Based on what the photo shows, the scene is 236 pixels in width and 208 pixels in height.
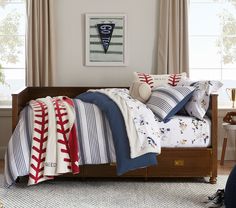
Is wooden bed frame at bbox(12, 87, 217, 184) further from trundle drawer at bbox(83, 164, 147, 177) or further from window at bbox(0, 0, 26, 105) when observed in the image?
window at bbox(0, 0, 26, 105)

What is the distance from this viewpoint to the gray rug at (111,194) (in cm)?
388

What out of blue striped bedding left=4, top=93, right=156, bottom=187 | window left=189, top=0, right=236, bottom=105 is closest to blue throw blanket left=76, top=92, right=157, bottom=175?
blue striped bedding left=4, top=93, right=156, bottom=187

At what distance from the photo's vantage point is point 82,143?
427cm

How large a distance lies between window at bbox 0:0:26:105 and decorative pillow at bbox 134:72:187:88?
49.4 inches

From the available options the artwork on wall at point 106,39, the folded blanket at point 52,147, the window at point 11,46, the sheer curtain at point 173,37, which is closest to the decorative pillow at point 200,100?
the sheer curtain at point 173,37

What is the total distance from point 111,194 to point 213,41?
7.20ft

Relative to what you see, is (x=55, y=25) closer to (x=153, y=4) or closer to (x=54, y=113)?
(x=153, y=4)

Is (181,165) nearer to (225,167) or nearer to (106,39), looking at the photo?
(225,167)

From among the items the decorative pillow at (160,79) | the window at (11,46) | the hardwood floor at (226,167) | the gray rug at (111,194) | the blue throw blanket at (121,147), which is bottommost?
the gray rug at (111,194)

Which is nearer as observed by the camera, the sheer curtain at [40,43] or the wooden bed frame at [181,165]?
the wooden bed frame at [181,165]

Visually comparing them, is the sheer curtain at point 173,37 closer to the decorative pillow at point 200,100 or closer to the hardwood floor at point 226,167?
the decorative pillow at point 200,100

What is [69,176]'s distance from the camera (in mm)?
4453

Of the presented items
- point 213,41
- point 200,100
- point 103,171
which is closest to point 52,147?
point 103,171

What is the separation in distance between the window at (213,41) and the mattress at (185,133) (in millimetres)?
1189
